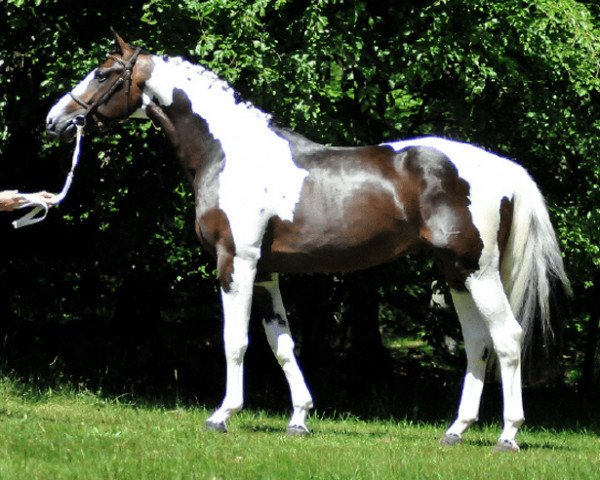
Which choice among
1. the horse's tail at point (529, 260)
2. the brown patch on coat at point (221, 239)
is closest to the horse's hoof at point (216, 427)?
the brown patch on coat at point (221, 239)

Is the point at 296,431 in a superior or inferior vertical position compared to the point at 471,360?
inferior

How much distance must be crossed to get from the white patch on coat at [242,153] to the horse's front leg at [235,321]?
152 mm

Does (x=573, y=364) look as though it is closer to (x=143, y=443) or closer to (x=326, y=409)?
(x=326, y=409)

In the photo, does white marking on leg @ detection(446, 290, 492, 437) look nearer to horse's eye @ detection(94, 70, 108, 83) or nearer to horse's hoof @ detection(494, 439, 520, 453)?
horse's hoof @ detection(494, 439, 520, 453)

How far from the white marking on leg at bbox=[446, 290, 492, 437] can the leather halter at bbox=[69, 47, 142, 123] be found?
2902 millimetres

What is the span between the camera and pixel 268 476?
6.62 m

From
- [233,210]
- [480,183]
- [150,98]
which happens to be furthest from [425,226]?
[150,98]

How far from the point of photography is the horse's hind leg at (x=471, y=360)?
865cm

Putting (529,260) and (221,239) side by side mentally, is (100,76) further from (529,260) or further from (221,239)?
(529,260)

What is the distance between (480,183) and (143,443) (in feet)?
9.70

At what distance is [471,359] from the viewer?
28.5 feet

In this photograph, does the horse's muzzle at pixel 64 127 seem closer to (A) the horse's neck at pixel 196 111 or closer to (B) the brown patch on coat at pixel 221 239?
(A) the horse's neck at pixel 196 111

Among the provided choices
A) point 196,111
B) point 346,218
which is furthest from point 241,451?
point 196,111

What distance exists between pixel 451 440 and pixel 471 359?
0.61 metres
